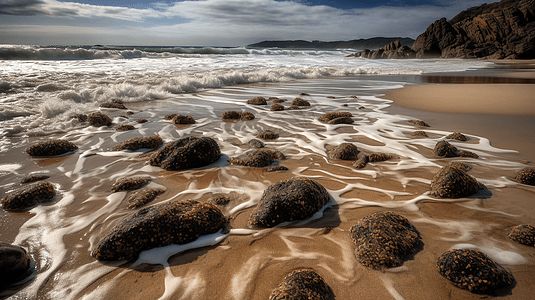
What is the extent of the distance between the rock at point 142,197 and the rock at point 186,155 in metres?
0.65

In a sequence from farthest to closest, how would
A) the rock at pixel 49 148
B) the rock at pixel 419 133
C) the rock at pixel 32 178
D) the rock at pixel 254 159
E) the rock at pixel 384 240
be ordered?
the rock at pixel 419 133 → the rock at pixel 49 148 → the rock at pixel 254 159 → the rock at pixel 32 178 → the rock at pixel 384 240

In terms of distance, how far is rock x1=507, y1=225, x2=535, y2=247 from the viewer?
2.09 meters

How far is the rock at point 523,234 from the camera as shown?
2.09m

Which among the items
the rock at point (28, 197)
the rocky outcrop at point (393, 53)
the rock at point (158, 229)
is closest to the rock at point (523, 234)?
the rock at point (158, 229)

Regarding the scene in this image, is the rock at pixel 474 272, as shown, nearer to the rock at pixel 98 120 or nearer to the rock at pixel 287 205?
the rock at pixel 287 205

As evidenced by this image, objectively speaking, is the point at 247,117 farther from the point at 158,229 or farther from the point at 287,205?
the point at 158,229

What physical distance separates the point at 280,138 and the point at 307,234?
2.84 metres

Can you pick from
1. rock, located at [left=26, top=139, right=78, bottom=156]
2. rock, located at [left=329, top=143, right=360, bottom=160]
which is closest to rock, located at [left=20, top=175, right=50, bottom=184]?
rock, located at [left=26, top=139, right=78, bottom=156]

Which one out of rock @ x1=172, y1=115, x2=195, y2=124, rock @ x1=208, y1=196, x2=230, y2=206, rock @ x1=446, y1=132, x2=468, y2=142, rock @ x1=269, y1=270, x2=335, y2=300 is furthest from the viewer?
rock @ x1=172, y1=115, x2=195, y2=124

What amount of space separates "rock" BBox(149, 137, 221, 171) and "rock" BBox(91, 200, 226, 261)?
1.32 metres

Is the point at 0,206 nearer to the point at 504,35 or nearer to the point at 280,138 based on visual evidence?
the point at 280,138

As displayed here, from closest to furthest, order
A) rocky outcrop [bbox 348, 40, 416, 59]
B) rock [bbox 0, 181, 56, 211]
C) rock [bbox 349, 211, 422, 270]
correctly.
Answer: rock [bbox 349, 211, 422, 270] → rock [bbox 0, 181, 56, 211] → rocky outcrop [bbox 348, 40, 416, 59]

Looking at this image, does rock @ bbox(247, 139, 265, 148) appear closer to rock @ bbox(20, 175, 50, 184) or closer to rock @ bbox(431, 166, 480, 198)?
rock @ bbox(431, 166, 480, 198)

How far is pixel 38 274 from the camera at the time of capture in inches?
75.9
